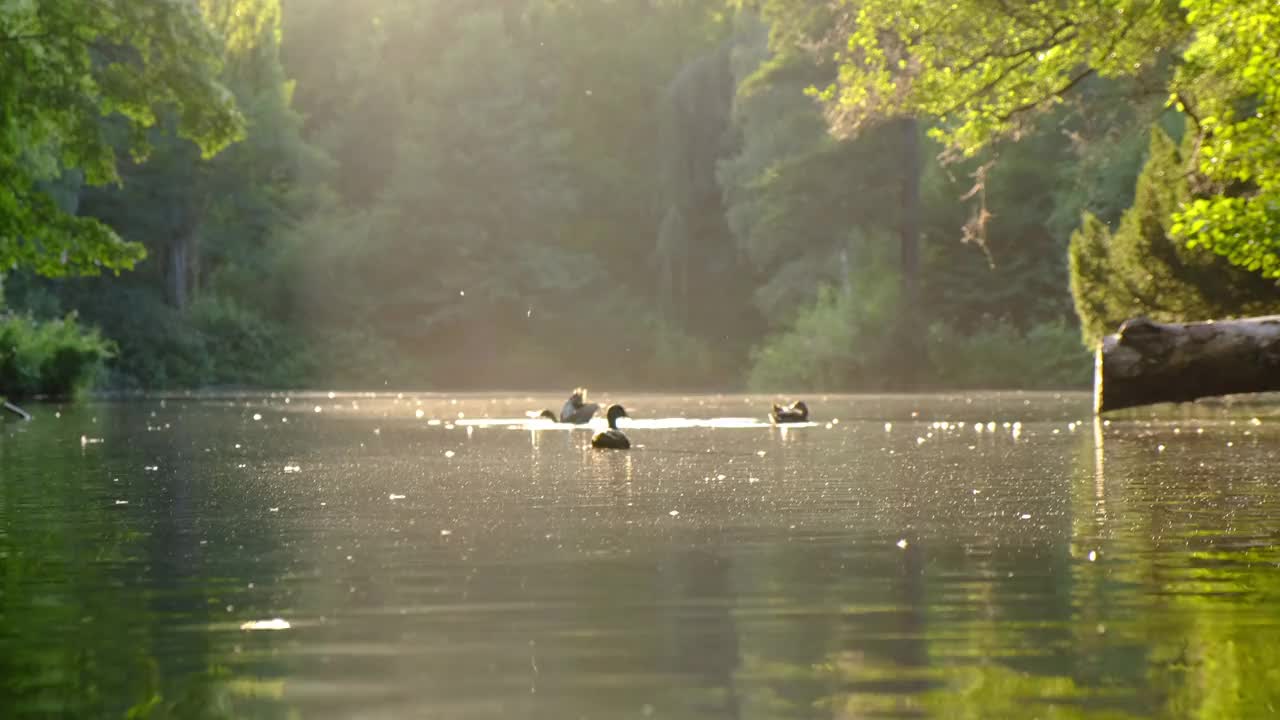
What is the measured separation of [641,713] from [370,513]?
7.09 metres

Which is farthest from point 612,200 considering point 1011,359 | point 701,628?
point 701,628

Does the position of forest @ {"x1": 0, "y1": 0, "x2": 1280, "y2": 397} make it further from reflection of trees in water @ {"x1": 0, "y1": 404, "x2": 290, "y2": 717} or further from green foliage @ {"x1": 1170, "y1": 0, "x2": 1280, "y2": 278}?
reflection of trees in water @ {"x1": 0, "y1": 404, "x2": 290, "y2": 717}

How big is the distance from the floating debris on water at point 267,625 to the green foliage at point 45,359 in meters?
35.9

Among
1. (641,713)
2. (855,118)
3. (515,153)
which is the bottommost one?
(641,713)

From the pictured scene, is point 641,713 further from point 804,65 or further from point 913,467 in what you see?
point 804,65

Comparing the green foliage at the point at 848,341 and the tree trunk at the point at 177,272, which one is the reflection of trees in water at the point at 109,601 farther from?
the tree trunk at the point at 177,272

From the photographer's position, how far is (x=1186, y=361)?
918 inches

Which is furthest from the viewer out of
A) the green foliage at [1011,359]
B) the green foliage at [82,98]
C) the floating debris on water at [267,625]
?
the green foliage at [1011,359]

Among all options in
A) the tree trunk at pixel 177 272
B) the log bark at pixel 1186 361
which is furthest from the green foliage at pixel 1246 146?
the tree trunk at pixel 177 272

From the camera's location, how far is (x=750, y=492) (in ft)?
46.0

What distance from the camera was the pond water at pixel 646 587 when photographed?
5883 mm

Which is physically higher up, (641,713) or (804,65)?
(804,65)

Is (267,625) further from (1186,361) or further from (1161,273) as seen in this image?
(1161,273)

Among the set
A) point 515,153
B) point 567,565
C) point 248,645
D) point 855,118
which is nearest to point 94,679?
point 248,645
